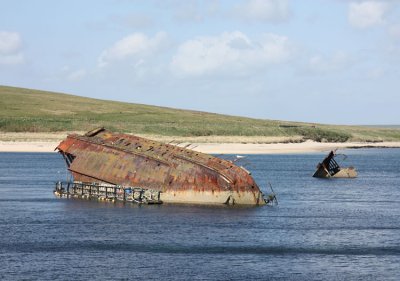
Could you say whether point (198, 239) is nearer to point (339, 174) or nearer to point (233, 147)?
point (339, 174)

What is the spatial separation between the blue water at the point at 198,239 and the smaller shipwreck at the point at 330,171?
87.2 feet

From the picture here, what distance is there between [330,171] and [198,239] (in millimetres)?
58188

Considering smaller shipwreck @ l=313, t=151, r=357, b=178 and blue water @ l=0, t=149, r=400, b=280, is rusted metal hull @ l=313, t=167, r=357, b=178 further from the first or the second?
blue water @ l=0, t=149, r=400, b=280

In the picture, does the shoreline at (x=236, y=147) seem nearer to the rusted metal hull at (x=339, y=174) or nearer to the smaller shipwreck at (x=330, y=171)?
the smaller shipwreck at (x=330, y=171)

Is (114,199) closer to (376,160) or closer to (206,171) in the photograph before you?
(206,171)

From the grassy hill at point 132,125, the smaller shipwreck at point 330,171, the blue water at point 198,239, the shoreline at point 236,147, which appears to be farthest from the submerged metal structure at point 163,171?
the grassy hill at point 132,125

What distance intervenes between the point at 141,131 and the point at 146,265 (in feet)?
404

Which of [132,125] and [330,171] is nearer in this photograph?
[330,171]

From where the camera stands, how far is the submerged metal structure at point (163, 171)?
192 feet

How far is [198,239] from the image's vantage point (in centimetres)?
4803

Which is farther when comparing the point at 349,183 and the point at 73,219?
the point at 349,183

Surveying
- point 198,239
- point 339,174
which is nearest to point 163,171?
point 198,239

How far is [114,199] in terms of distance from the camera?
210 feet

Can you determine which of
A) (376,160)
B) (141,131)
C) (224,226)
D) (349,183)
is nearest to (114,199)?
(224,226)
